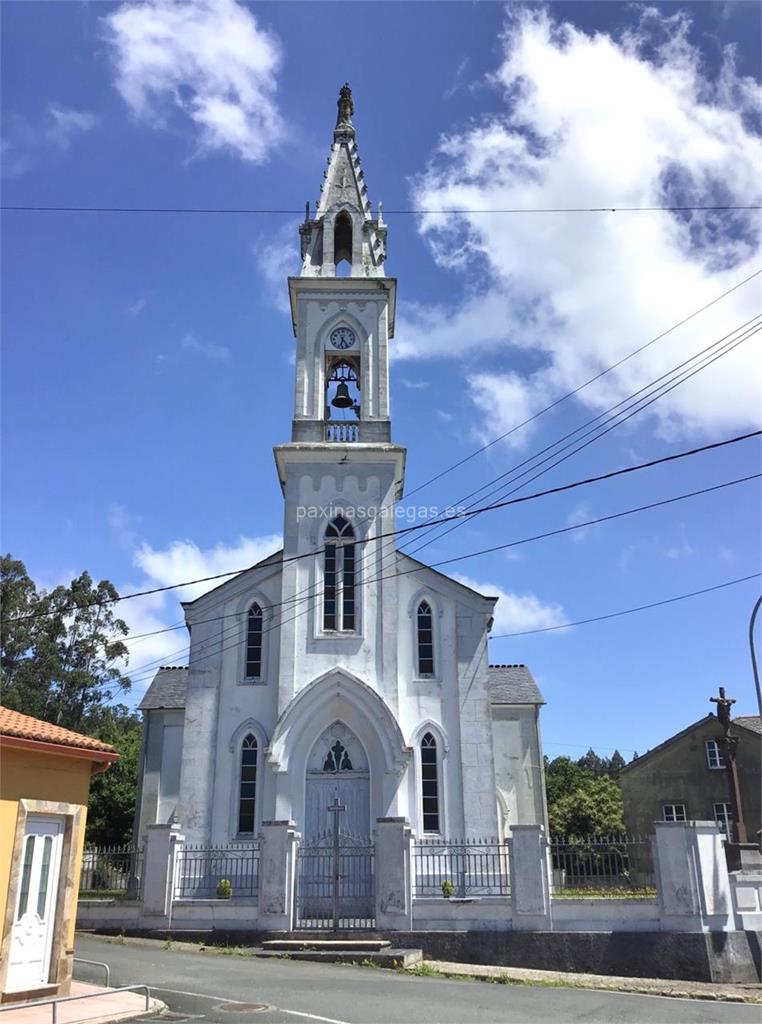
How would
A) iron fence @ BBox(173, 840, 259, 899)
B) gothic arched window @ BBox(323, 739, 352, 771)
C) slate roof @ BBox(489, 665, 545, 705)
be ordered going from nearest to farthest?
iron fence @ BBox(173, 840, 259, 899) < gothic arched window @ BBox(323, 739, 352, 771) < slate roof @ BBox(489, 665, 545, 705)

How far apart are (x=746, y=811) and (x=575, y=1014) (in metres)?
28.4

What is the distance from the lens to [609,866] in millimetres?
17297

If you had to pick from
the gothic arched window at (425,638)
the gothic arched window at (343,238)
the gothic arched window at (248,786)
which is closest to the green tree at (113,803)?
the gothic arched window at (248,786)

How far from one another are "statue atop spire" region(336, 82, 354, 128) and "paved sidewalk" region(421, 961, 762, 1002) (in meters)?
27.2

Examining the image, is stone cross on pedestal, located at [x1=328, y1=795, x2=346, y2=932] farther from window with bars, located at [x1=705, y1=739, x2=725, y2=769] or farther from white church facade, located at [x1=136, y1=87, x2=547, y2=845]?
window with bars, located at [x1=705, y1=739, x2=725, y2=769]

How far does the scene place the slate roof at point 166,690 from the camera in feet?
97.8

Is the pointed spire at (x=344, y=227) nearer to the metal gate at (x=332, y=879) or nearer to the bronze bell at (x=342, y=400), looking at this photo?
the bronze bell at (x=342, y=400)

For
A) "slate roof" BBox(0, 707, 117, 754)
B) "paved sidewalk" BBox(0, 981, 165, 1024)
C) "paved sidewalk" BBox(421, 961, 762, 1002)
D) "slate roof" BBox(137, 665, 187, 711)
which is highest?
"slate roof" BBox(137, 665, 187, 711)

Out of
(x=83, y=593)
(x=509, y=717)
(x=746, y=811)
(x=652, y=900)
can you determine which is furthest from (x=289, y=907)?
(x=83, y=593)

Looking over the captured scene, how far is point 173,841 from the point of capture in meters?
19.1

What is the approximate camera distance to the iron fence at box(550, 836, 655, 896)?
1717 centimetres

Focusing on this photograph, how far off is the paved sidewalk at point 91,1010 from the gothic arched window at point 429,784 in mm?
10612

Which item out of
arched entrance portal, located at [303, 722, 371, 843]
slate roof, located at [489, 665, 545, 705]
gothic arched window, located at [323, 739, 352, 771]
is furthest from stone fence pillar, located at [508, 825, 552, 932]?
slate roof, located at [489, 665, 545, 705]

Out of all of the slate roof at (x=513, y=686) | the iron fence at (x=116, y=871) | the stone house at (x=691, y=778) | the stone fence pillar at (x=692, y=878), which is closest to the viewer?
the stone fence pillar at (x=692, y=878)
